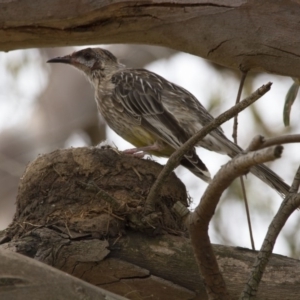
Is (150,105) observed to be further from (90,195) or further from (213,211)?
(213,211)

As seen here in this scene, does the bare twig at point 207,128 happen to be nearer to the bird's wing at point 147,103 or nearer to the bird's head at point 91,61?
the bird's wing at point 147,103

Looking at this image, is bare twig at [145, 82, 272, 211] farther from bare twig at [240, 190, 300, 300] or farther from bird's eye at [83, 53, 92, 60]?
bird's eye at [83, 53, 92, 60]

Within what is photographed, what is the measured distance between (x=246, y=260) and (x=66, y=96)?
7.40 m

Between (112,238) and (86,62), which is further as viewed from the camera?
(86,62)

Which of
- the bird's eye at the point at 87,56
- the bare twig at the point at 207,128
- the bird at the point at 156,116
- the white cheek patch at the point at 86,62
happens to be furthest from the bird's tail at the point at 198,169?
the bird's eye at the point at 87,56

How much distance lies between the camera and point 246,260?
4.43 meters

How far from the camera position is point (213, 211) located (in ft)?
9.86

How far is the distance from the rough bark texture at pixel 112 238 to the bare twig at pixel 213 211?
78cm

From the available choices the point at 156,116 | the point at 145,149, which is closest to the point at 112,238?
the point at 145,149

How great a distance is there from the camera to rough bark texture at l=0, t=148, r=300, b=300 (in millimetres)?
4422

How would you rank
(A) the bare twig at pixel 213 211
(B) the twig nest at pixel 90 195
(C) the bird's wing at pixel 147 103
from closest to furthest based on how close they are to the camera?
(A) the bare twig at pixel 213 211, (B) the twig nest at pixel 90 195, (C) the bird's wing at pixel 147 103

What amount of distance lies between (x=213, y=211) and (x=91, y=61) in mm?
4824

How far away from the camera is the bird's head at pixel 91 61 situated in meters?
7.50

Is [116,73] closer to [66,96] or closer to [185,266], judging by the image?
[185,266]
